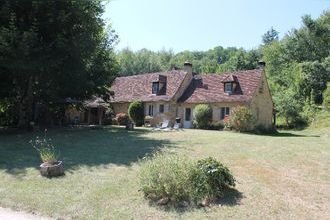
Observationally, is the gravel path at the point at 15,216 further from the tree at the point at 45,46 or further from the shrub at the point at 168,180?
the tree at the point at 45,46

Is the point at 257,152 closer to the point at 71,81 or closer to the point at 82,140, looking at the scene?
Result: the point at 82,140

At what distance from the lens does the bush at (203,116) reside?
37.3 m

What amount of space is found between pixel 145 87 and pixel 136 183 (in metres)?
32.9

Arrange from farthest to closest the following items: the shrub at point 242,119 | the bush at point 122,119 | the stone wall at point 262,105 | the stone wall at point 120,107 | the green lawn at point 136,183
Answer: the stone wall at point 120,107, the bush at point 122,119, the stone wall at point 262,105, the shrub at point 242,119, the green lawn at point 136,183

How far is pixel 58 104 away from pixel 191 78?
47.4ft

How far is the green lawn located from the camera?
9945 mm

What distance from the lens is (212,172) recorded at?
1089 centimetres

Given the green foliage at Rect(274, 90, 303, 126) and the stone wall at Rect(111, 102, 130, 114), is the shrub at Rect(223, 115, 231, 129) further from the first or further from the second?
the stone wall at Rect(111, 102, 130, 114)

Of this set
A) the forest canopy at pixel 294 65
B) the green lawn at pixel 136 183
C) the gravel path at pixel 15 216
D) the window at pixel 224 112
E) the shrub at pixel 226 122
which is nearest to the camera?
the gravel path at pixel 15 216

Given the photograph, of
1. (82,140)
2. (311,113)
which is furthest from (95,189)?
(311,113)

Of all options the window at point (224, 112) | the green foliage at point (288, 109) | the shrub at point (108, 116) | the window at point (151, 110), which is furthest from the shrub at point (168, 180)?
the green foliage at point (288, 109)

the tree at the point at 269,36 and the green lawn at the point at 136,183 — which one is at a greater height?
the tree at the point at 269,36

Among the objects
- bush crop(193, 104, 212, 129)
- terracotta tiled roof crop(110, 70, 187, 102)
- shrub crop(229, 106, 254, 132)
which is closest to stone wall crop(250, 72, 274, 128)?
bush crop(193, 104, 212, 129)

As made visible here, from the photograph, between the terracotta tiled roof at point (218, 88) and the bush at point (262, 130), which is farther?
the terracotta tiled roof at point (218, 88)
